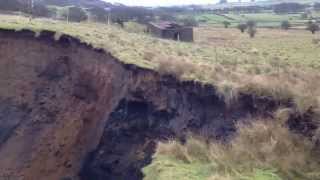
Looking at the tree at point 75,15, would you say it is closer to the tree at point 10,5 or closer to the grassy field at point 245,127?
the tree at point 10,5

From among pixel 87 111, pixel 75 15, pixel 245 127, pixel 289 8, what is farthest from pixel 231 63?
pixel 289 8

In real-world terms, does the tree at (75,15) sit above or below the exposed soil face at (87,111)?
above

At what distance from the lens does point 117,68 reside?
2347 centimetres

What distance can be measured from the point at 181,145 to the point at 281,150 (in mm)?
3308

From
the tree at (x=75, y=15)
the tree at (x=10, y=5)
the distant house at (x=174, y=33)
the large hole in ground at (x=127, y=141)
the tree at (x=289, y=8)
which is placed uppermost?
the tree at (x=289, y=8)

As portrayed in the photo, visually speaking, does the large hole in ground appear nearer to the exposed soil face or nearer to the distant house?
the exposed soil face

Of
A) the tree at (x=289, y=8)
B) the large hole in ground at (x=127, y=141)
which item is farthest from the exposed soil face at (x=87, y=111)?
the tree at (x=289, y=8)

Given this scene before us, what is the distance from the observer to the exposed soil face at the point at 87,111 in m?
19.4

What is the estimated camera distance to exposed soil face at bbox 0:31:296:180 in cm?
1944

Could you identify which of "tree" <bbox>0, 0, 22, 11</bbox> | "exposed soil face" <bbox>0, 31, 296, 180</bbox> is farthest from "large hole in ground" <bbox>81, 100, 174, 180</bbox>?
"tree" <bbox>0, 0, 22, 11</bbox>

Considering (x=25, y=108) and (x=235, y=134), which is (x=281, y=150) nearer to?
(x=235, y=134)

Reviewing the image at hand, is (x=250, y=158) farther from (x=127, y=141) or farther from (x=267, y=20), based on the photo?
(x=267, y=20)

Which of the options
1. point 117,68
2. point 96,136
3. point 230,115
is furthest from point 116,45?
point 230,115

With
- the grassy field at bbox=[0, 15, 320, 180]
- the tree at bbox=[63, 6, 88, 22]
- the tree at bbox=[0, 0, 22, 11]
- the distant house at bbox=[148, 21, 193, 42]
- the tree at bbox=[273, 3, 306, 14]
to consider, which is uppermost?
the tree at bbox=[273, 3, 306, 14]
